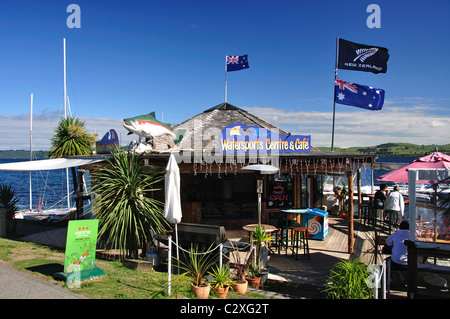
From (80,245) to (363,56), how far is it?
1416 cm

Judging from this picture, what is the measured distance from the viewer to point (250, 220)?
12.4 m

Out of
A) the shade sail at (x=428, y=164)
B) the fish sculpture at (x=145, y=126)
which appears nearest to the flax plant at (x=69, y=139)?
the fish sculpture at (x=145, y=126)

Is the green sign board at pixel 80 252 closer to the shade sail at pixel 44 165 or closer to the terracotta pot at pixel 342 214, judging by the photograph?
the shade sail at pixel 44 165

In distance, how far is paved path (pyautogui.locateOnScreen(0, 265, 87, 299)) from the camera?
16.1 feet

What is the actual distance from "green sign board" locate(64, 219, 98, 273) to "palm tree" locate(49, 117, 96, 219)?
10350 mm

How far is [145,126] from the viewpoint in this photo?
9.54 metres

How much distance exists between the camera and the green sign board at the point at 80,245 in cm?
592

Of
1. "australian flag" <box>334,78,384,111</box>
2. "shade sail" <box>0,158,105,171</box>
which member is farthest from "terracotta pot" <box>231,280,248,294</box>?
"australian flag" <box>334,78,384,111</box>

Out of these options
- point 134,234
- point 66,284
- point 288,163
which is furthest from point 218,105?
point 66,284

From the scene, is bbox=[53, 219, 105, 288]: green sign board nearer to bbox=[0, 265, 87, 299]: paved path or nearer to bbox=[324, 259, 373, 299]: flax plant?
bbox=[0, 265, 87, 299]: paved path

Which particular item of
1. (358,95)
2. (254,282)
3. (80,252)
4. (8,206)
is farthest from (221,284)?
(358,95)
